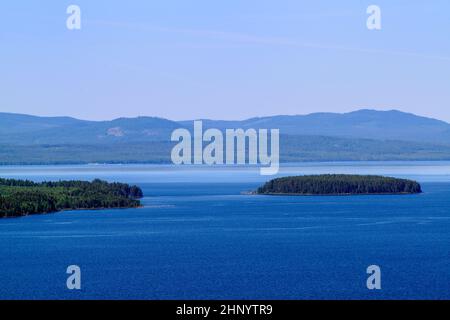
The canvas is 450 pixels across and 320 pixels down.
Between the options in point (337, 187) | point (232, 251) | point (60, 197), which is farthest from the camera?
point (337, 187)

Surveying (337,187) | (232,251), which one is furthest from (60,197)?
(232,251)

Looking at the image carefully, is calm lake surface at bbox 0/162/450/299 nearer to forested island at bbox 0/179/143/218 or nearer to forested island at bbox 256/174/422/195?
forested island at bbox 0/179/143/218

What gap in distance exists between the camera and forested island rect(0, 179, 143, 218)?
61.3 m

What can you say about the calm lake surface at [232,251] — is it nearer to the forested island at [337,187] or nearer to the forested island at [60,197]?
the forested island at [60,197]

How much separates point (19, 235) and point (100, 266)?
41.9 feet

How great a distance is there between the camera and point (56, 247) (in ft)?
142

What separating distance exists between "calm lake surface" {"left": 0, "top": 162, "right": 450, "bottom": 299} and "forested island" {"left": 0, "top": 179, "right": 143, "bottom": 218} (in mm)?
1927

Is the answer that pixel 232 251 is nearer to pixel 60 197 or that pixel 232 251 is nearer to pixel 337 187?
pixel 60 197

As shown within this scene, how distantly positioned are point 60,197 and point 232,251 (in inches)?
1120

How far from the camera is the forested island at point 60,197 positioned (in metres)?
61.3

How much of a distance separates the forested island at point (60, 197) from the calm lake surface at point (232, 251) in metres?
1.93

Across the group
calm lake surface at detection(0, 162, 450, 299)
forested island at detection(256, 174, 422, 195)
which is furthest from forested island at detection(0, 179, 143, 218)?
forested island at detection(256, 174, 422, 195)

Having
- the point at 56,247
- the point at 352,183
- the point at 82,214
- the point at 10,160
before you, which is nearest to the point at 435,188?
the point at 352,183

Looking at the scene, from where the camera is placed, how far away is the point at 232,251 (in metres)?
40.9
